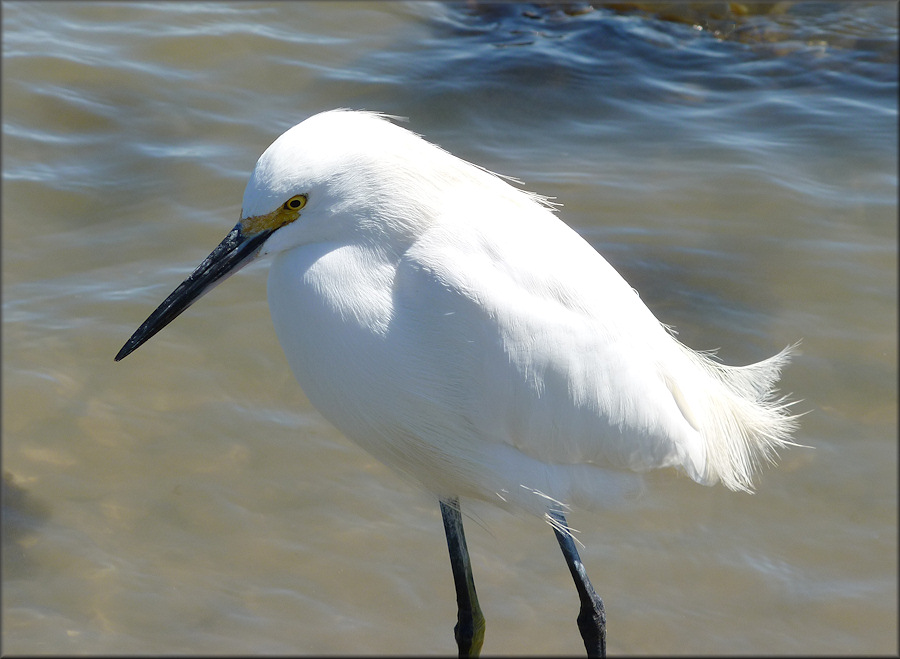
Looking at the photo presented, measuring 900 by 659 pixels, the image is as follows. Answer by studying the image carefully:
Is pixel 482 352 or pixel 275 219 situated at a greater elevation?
pixel 275 219

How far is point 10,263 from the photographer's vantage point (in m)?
5.02

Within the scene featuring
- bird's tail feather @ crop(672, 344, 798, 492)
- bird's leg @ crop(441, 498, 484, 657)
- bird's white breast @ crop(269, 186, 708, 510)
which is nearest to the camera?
bird's white breast @ crop(269, 186, 708, 510)

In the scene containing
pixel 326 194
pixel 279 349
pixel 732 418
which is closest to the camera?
pixel 326 194

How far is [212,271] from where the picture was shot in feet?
7.84

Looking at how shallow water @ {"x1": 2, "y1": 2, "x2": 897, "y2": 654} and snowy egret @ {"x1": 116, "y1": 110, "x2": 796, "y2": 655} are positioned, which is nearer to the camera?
snowy egret @ {"x1": 116, "y1": 110, "x2": 796, "y2": 655}

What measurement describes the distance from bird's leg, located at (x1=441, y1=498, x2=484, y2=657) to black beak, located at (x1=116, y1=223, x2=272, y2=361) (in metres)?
1.06

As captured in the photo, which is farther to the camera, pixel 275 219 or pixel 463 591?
pixel 463 591

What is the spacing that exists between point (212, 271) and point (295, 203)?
27 cm

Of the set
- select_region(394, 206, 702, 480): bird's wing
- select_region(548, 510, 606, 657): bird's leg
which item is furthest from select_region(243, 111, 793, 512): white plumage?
select_region(548, 510, 606, 657): bird's leg

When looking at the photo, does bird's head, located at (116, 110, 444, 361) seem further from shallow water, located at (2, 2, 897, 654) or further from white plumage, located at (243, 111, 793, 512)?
shallow water, located at (2, 2, 897, 654)

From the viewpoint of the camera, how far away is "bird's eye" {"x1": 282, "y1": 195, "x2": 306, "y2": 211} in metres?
2.29

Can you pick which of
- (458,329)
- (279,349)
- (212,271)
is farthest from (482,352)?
(279,349)

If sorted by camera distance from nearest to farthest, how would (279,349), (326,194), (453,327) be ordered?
(326,194) < (453,327) < (279,349)

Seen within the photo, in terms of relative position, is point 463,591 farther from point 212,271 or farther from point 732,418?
point 212,271
